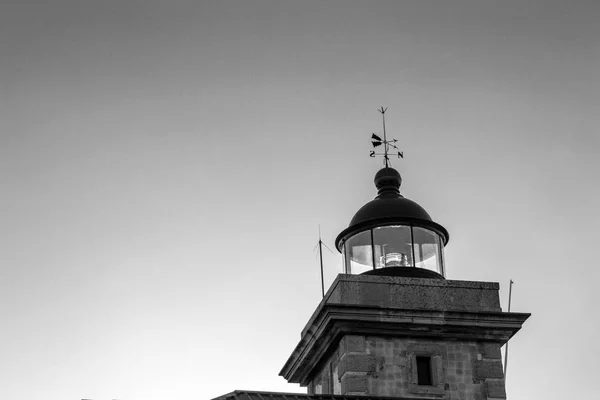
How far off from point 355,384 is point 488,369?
273 centimetres

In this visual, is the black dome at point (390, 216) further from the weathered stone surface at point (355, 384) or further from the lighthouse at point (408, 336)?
the weathered stone surface at point (355, 384)

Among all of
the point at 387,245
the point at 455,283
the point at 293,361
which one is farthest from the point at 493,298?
the point at 293,361

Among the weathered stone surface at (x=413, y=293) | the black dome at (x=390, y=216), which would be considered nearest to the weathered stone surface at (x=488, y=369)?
the weathered stone surface at (x=413, y=293)

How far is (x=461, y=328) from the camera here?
21.2m

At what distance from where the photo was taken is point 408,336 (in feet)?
69.4

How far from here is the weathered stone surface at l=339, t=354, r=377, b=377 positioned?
20562 millimetres

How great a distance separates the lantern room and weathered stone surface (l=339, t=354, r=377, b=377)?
2.41 m

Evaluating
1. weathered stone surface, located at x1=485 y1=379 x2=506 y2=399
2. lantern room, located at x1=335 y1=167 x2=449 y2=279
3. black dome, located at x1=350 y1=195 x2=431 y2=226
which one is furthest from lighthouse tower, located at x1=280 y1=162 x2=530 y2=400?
black dome, located at x1=350 y1=195 x2=431 y2=226

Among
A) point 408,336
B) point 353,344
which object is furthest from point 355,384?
point 408,336

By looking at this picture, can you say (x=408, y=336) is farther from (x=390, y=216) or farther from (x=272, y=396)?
(x=272, y=396)

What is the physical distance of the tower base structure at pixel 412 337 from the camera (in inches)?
814

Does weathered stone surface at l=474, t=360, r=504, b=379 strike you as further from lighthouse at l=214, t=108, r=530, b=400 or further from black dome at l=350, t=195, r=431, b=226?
black dome at l=350, t=195, r=431, b=226

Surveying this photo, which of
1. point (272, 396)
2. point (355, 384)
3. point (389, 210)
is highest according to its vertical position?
point (389, 210)

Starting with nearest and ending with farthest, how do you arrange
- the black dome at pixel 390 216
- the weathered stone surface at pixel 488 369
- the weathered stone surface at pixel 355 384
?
the weathered stone surface at pixel 355 384 → the weathered stone surface at pixel 488 369 → the black dome at pixel 390 216
